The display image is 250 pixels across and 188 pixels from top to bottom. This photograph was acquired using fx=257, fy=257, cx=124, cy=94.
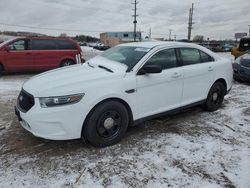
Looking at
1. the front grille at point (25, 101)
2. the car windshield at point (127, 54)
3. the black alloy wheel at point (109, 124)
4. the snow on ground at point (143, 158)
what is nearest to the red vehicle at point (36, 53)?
the snow on ground at point (143, 158)

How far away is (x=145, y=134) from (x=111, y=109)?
994mm

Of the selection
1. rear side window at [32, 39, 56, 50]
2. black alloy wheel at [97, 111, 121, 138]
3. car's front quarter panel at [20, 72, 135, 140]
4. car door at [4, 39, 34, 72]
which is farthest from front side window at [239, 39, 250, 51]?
car's front quarter panel at [20, 72, 135, 140]

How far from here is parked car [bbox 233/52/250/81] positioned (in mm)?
9047

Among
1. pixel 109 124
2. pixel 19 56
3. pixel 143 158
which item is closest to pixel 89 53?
pixel 19 56

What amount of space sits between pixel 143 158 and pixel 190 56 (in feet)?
8.20

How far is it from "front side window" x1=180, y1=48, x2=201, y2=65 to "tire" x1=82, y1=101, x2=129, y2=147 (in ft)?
5.83

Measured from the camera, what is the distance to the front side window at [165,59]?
453 centimetres

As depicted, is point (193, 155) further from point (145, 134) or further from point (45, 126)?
point (45, 126)

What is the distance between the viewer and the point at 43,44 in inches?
427

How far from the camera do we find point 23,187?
9.87 feet

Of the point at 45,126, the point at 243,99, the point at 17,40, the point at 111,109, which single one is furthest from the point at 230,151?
the point at 17,40

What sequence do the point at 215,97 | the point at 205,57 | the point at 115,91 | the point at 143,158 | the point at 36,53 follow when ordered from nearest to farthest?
the point at 143,158 < the point at 115,91 < the point at 205,57 < the point at 215,97 < the point at 36,53

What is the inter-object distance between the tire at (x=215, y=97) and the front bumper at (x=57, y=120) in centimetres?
316

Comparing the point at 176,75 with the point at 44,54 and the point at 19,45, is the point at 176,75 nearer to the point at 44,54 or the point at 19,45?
the point at 44,54
